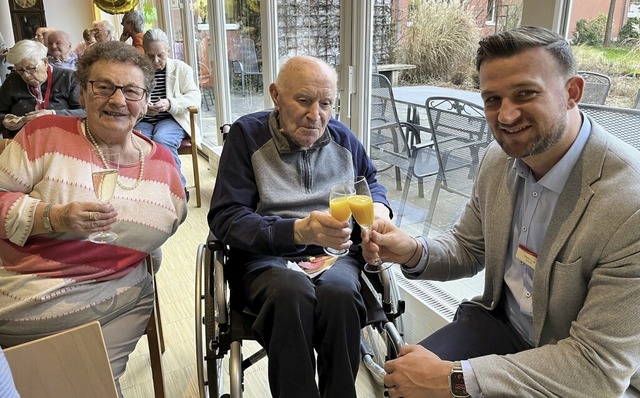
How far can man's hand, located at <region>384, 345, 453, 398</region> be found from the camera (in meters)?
1.12

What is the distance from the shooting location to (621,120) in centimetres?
145

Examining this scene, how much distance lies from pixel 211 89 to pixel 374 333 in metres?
3.75

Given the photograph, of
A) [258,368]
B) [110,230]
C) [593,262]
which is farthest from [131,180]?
[593,262]

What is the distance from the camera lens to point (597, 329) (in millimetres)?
1028

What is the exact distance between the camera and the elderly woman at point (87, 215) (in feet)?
4.60

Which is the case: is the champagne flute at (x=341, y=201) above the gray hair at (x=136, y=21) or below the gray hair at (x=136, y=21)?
below

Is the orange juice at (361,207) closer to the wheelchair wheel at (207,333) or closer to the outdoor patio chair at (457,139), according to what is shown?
the wheelchair wheel at (207,333)

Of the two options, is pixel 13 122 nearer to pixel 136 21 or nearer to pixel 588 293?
pixel 136 21

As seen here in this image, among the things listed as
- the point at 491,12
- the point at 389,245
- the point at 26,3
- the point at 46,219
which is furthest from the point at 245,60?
the point at 26,3

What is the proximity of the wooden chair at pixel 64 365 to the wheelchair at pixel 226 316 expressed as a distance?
38cm

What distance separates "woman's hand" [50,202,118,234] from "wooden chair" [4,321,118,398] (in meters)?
0.40

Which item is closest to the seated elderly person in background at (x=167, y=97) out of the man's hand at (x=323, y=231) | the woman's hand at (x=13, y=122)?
the woman's hand at (x=13, y=122)

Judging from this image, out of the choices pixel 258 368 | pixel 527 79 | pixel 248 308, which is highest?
pixel 527 79

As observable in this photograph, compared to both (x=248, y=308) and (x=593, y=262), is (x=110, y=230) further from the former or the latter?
(x=593, y=262)
